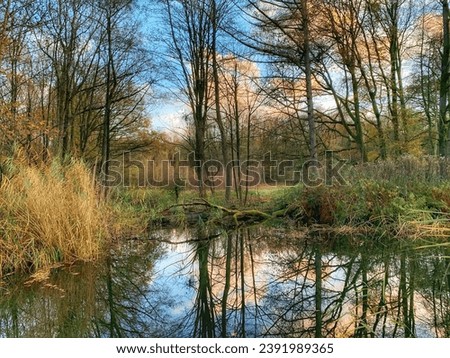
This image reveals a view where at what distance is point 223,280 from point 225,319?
1.10m

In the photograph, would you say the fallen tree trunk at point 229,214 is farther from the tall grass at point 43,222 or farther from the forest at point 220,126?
the tall grass at point 43,222

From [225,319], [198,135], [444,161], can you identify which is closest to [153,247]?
[225,319]

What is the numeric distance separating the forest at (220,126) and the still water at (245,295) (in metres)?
0.08

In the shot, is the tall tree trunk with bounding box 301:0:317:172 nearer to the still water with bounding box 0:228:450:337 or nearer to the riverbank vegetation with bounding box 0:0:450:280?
the riverbank vegetation with bounding box 0:0:450:280

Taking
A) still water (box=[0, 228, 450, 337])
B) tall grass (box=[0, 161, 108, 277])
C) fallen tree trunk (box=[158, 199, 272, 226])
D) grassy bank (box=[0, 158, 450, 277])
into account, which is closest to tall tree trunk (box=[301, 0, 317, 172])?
grassy bank (box=[0, 158, 450, 277])

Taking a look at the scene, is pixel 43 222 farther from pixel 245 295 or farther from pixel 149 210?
pixel 149 210

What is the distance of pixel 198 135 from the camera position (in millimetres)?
14641

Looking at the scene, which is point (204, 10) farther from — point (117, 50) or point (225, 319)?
point (225, 319)

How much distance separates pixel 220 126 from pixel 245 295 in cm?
1156

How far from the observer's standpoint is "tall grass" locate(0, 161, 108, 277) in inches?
158

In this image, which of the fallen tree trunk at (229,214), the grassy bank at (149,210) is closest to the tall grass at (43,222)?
the grassy bank at (149,210)

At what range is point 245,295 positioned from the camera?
3393 mm

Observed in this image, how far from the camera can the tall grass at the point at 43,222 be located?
401cm

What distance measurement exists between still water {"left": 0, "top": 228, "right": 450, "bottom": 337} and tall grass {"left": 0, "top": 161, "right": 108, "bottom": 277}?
27cm
